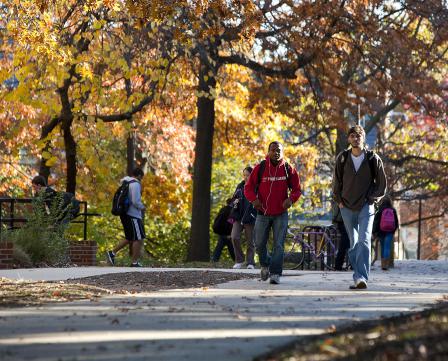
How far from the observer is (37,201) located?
20.5m

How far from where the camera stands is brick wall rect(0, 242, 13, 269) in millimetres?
19125

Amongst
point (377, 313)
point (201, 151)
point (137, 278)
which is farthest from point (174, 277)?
Answer: point (201, 151)

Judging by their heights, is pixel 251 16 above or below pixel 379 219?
above

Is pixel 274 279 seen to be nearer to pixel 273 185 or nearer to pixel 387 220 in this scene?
pixel 273 185

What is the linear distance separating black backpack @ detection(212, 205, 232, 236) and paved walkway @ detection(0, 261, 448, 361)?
32.7ft

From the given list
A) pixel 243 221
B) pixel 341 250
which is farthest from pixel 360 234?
pixel 341 250

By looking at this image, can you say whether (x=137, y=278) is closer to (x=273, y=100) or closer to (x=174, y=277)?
(x=174, y=277)

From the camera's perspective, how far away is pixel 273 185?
15562 millimetres

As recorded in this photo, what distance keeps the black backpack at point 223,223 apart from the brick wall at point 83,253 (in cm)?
372

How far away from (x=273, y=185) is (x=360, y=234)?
1.35 m

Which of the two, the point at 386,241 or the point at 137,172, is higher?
the point at 137,172

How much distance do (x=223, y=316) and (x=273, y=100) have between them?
18799 mm

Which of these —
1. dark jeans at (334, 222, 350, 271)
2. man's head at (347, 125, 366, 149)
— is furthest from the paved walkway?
dark jeans at (334, 222, 350, 271)

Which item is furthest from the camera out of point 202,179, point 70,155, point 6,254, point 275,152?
point 70,155
